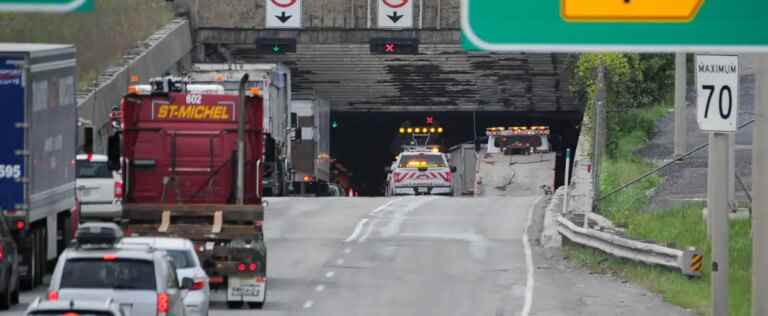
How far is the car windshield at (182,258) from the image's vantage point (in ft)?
66.8

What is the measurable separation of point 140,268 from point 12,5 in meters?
11.6

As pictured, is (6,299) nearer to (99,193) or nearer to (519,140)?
(99,193)

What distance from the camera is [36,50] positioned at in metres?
25.3

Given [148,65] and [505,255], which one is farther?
[148,65]

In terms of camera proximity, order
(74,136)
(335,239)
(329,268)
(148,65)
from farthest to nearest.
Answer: (148,65) → (335,239) → (329,268) → (74,136)

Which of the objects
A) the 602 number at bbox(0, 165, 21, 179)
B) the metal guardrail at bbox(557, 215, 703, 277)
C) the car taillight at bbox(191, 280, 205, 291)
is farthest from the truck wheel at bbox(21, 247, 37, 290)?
the metal guardrail at bbox(557, 215, 703, 277)

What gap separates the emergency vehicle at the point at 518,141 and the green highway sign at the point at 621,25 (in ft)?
164

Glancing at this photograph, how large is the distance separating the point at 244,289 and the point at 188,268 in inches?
166

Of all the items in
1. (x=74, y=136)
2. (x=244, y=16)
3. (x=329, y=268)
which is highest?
(x=244, y=16)

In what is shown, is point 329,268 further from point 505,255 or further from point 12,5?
point 12,5

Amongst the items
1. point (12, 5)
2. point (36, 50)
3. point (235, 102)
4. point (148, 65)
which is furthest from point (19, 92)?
point (148, 65)

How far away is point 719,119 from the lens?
17.9 meters

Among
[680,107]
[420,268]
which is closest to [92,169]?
[420,268]

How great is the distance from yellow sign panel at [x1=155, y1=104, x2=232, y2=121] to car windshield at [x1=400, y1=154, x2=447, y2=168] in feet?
108
